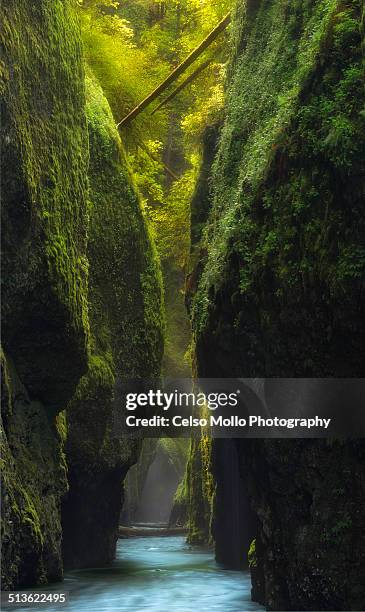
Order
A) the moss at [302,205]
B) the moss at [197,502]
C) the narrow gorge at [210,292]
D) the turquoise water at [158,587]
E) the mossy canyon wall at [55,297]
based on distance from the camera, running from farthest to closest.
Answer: the moss at [197,502] → the turquoise water at [158,587] → the mossy canyon wall at [55,297] → the narrow gorge at [210,292] → the moss at [302,205]

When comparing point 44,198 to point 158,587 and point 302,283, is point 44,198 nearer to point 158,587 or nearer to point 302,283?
point 302,283

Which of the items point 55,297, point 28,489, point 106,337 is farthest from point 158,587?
point 55,297

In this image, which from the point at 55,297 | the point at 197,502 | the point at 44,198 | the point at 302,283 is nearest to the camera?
the point at 302,283

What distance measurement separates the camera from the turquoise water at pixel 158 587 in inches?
487

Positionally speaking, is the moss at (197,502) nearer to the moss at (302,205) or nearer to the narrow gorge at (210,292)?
the narrow gorge at (210,292)

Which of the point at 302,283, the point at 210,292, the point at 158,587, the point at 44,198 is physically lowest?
the point at 158,587

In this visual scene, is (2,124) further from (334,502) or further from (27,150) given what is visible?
(334,502)

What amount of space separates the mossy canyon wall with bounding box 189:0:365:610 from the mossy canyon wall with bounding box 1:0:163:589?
2.41 meters

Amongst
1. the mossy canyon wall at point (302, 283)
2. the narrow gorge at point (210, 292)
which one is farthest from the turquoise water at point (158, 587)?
the mossy canyon wall at point (302, 283)

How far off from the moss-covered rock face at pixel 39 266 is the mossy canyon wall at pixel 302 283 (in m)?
2.34

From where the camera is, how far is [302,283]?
998 centimetres

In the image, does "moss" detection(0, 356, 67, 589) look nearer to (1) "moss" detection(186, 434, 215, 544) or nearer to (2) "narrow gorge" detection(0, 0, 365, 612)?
(2) "narrow gorge" detection(0, 0, 365, 612)

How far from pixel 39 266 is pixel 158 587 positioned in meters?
6.69

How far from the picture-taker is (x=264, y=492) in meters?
11.6
